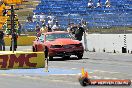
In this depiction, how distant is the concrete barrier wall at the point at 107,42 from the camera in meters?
31.5

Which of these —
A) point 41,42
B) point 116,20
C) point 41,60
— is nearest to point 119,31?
point 116,20

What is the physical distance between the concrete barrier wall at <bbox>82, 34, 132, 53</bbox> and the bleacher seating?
10.7ft

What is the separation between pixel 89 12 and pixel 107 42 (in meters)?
15.2

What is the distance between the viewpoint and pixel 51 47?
2541 cm

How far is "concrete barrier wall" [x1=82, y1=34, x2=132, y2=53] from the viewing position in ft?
103

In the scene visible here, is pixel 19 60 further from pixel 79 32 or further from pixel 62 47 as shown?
pixel 79 32

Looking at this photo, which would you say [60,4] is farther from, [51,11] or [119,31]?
[119,31]

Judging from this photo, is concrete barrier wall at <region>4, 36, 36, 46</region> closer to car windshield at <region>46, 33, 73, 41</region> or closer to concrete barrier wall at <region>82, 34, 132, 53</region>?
concrete barrier wall at <region>82, 34, 132, 53</region>

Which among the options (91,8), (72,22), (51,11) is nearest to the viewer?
(72,22)

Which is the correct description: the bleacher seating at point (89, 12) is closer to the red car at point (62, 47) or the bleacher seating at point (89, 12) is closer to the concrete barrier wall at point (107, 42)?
the concrete barrier wall at point (107, 42)

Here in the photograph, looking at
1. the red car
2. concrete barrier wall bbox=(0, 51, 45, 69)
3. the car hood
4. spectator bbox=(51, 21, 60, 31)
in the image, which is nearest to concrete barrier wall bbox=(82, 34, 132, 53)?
the red car

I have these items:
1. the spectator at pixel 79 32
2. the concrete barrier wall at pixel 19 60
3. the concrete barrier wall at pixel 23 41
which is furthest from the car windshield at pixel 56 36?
the concrete barrier wall at pixel 23 41

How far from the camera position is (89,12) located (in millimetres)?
47844

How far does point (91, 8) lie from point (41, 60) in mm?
28530
